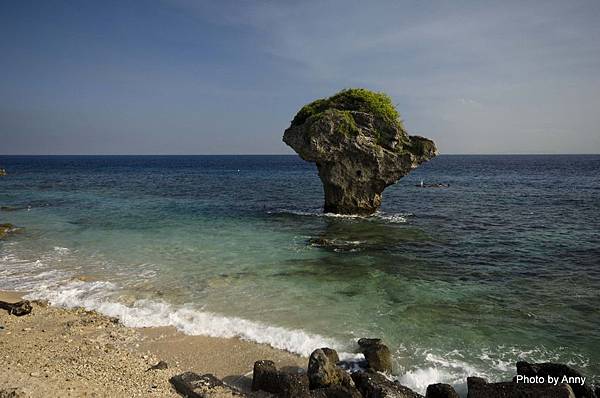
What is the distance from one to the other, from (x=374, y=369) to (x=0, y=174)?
98.9 meters

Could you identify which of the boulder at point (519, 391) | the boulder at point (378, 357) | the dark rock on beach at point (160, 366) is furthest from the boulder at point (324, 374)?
the dark rock on beach at point (160, 366)

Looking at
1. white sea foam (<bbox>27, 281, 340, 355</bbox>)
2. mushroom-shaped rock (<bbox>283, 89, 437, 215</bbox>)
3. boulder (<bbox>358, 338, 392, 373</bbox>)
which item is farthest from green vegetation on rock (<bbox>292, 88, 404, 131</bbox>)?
boulder (<bbox>358, 338, 392, 373</bbox>)

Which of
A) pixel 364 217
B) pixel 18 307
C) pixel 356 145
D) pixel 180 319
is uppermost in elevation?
pixel 356 145

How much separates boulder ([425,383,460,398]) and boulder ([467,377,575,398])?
14.7 inches

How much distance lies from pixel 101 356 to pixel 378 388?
726 centimetres

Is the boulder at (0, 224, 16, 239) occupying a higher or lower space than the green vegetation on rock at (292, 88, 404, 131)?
lower

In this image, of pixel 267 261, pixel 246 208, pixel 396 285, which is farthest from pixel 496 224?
pixel 246 208

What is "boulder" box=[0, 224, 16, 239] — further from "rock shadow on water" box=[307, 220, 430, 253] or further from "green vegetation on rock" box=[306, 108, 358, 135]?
"green vegetation on rock" box=[306, 108, 358, 135]

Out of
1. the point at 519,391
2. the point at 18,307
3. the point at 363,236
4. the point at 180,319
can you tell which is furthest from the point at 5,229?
the point at 519,391

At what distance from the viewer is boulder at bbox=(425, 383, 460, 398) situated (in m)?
8.77

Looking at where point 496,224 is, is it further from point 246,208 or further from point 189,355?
point 189,355

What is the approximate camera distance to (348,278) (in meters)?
18.1

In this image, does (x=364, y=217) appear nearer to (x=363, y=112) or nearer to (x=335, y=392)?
(x=363, y=112)

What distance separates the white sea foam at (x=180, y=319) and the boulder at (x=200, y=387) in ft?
9.39
